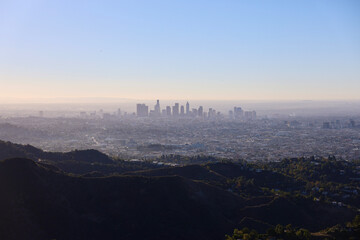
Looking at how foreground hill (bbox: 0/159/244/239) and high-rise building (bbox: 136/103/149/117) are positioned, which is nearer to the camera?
foreground hill (bbox: 0/159/244/239)

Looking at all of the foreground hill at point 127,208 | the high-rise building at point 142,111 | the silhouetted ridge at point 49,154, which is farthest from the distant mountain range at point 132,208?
the high-rise building at point 142,111

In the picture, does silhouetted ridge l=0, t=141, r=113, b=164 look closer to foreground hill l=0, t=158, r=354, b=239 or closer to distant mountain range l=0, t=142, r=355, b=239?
distant mountain range l=0, t=142, r=355, b=239

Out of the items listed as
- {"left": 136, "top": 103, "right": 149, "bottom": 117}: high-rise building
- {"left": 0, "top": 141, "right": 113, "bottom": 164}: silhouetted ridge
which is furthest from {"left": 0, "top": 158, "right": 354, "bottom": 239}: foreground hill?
{"left": 136, "top": 103, "right": 149, "bottom": 117}: high-rise building

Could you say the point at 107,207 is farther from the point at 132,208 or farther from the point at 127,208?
the point at 132,208

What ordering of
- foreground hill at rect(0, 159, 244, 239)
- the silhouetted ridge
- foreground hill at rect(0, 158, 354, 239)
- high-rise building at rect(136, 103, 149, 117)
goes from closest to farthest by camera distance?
foreground hill at rect(0, 159, 244, 239)
foreground hill at rect(0, 158, 354, 239)
the silhouetted ridge
high-rise building at rect(136, 103, 149, 117)

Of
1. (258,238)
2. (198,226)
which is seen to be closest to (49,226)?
(198,226)

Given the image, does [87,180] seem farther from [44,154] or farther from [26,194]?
[44,154]

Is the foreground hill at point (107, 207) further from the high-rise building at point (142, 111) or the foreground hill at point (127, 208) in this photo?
the high-rise building at point (142, 111)

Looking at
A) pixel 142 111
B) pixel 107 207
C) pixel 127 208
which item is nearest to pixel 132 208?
pixel 127 208
